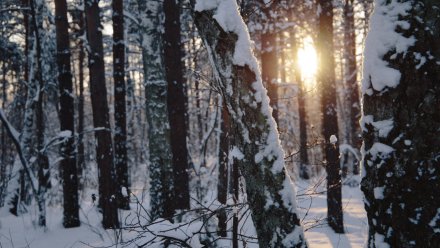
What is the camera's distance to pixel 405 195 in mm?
2129

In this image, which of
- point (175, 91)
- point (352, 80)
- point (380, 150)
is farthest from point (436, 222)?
point (352, 80)

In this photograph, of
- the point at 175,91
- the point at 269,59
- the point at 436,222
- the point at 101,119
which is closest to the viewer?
the point at 436,222

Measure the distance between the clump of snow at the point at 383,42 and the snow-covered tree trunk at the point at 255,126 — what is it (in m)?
0.74

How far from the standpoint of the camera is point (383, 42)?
87.1 inches

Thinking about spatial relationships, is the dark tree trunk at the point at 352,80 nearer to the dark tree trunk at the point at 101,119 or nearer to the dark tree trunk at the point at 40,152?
the dark tree trunk at the point at 101,119

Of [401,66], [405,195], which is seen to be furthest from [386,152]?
[401,66]

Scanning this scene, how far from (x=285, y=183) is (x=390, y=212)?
28.8 inches

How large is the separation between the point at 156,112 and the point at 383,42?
6.36 meters

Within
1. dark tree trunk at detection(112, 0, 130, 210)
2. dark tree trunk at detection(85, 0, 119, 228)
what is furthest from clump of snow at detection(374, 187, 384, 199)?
dark tree trunk at detection(112, 0, 130, 210)

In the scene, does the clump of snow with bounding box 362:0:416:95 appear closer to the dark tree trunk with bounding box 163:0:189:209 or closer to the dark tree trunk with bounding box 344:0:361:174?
the dark tree trunk with bounding box 163:0:189:209

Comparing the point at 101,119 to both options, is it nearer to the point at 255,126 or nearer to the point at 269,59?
the point at 269,59

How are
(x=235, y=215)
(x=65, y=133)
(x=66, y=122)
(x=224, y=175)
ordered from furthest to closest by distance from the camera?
(x=224, y=175), (x=66, y=122), (x=65, y=133), (x=235, y=215)

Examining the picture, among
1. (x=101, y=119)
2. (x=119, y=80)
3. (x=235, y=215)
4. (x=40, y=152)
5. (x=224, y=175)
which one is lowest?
→ (x=224, y=175)

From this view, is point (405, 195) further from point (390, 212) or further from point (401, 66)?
point (401, 66)
